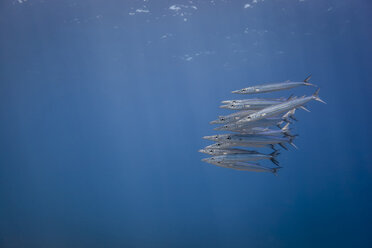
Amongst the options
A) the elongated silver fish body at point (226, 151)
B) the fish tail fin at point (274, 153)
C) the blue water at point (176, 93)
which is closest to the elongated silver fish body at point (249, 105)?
the elongated silver fish body at point (226, 151)

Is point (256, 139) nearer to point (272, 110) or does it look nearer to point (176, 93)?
point (272, 110)

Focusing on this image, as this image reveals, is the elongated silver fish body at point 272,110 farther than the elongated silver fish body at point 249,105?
No

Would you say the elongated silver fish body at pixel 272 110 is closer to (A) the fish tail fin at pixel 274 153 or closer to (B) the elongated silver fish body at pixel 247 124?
(B) the elongated silver fish body at pixel 247 124

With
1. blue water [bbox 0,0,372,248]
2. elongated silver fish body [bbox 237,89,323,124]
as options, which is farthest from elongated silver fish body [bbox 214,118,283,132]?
blue water [bbox 0,0,372,248]

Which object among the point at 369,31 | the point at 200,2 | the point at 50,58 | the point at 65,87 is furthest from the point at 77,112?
the point at 369,31

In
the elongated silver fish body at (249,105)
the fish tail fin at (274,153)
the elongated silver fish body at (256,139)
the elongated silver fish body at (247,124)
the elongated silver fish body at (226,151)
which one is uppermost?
the elongated silver fish body at (249,105)

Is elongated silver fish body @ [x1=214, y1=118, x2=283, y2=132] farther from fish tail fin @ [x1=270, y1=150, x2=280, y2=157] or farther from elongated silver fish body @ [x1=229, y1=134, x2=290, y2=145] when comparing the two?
fish tail fin @ [x1=270, y1=150, x2=280, y2=157]

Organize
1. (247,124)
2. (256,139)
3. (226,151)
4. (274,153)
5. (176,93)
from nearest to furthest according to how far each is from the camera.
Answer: (247,124), (256,139), (226,151), (274,153), (176,93)

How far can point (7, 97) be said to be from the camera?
74.1 ft

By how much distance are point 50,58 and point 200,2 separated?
1281cm

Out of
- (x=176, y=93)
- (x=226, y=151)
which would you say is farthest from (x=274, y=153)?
(x=176, y=93)

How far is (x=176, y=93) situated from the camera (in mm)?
28516

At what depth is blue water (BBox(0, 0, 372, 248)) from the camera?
1391cm

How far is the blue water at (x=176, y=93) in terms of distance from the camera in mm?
13906
